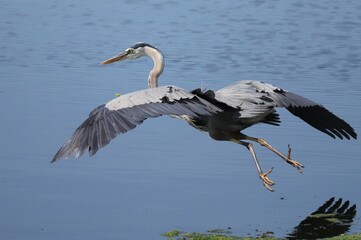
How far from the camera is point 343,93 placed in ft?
36.3

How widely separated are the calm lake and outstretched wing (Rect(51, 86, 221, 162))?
673 mm

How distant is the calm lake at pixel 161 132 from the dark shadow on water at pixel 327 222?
7 cm

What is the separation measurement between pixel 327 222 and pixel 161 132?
2.62m

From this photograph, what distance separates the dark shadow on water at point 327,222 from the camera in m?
6.70

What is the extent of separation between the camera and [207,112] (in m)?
6.69

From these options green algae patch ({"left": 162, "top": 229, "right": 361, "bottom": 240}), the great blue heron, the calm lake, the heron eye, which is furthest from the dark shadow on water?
the heron eye

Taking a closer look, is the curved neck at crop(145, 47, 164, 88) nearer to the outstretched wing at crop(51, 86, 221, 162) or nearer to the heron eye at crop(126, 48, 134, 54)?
the heron eye at crop(126, 48, 134, 54)

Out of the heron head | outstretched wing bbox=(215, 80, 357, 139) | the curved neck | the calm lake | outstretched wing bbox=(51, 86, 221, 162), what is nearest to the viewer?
outstretched wing bbox=(51, 86, 221, 162)

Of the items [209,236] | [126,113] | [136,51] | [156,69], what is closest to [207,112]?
[126,113]

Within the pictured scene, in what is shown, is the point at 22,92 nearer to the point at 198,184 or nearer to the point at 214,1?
the point at 198,184

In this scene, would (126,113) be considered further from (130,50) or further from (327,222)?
(130,50)

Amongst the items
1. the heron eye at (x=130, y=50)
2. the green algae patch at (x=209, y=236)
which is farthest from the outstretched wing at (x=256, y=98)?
the heron eye at (x=130, y=50)

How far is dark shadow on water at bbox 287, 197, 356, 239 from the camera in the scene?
670 centimetres

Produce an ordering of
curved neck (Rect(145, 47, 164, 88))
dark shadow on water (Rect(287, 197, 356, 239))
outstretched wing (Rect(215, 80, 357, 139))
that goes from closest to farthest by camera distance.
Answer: dark shadow on water (Rect(287, 197, 356, 239))
outstretched wing (Rect(215, 80, 357, 139))
curved neck (Rect(145, 47, 164, 88))
